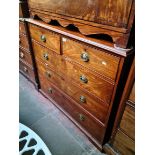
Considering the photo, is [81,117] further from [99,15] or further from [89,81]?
[99,15]

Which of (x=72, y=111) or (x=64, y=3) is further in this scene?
(x=72, y=111)

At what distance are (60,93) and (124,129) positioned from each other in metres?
0.74

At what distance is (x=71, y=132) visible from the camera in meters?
1.54

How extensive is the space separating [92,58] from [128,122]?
0.49 m

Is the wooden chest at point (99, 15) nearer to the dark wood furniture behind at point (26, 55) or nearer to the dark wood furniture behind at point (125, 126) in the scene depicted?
the dark wood furniture behind at point (125, 126)

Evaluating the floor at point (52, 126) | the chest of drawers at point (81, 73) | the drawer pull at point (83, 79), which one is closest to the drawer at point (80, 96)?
the chest of drawers at point (81, 73)

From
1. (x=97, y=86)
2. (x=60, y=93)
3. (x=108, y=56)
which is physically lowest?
(x=60, y=93)

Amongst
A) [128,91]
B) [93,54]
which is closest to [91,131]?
[128,91]

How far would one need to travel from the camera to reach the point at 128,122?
3.34 ft

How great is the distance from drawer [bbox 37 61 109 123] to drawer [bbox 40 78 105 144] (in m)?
0.07

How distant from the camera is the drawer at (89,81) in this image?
3.34ft
